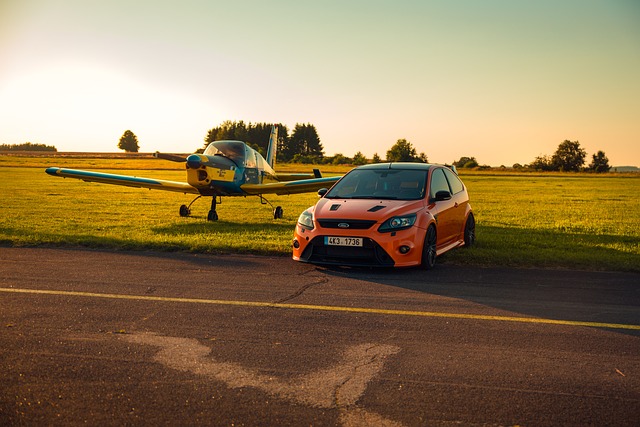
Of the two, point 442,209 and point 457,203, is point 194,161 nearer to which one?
point 457,203

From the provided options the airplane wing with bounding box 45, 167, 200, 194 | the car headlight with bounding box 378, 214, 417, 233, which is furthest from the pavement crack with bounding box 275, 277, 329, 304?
the airplane wing with bounding box 45, 167, 200, 194

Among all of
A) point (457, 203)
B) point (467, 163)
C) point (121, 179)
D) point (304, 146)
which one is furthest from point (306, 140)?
point (457, 203)

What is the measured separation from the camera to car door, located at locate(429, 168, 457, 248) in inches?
412

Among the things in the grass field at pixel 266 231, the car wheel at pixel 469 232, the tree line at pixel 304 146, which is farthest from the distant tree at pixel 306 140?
the car wheel at pixel 469 232

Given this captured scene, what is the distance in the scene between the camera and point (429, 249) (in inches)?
388

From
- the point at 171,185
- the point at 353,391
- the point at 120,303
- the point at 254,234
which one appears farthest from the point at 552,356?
the point at 171,185

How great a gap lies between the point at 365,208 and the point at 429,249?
1210 millimetres

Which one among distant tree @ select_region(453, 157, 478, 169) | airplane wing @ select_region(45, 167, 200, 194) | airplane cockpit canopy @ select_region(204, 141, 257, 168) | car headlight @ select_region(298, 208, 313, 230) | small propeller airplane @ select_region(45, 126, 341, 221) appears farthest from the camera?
distant tree @ select_region(453, 157, 478, 169)

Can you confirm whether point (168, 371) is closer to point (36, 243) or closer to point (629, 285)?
point (629, 285)

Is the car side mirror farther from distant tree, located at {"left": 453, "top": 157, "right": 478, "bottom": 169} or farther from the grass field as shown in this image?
distant tree, located at {"left": 453, "top": 157, "right": 478, "bottom": 169}

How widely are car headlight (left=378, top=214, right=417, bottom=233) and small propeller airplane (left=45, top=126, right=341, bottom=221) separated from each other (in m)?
9.43

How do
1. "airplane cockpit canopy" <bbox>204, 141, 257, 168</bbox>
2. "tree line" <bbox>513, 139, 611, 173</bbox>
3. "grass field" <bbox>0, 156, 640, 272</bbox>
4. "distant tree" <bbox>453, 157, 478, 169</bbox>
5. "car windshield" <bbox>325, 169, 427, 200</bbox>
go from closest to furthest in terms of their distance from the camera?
"car windshield" <bbox>325, 169, 427, 200</bbox>, "grass field" <bbox>0, 156, 640, 272</bbox>, "airplane cockpit canopy" <bbox>204, 141, 257, 168</bbox>, "distant tree" <bbox>453, 157, 478, 169</bbox>, "tree line" <bbox>513, 139, 611, 173</bbox>

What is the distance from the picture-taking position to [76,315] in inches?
252

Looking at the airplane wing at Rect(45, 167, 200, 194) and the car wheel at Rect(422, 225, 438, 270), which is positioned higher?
the airplane wing at Rect(45, 167, 200, 194)
